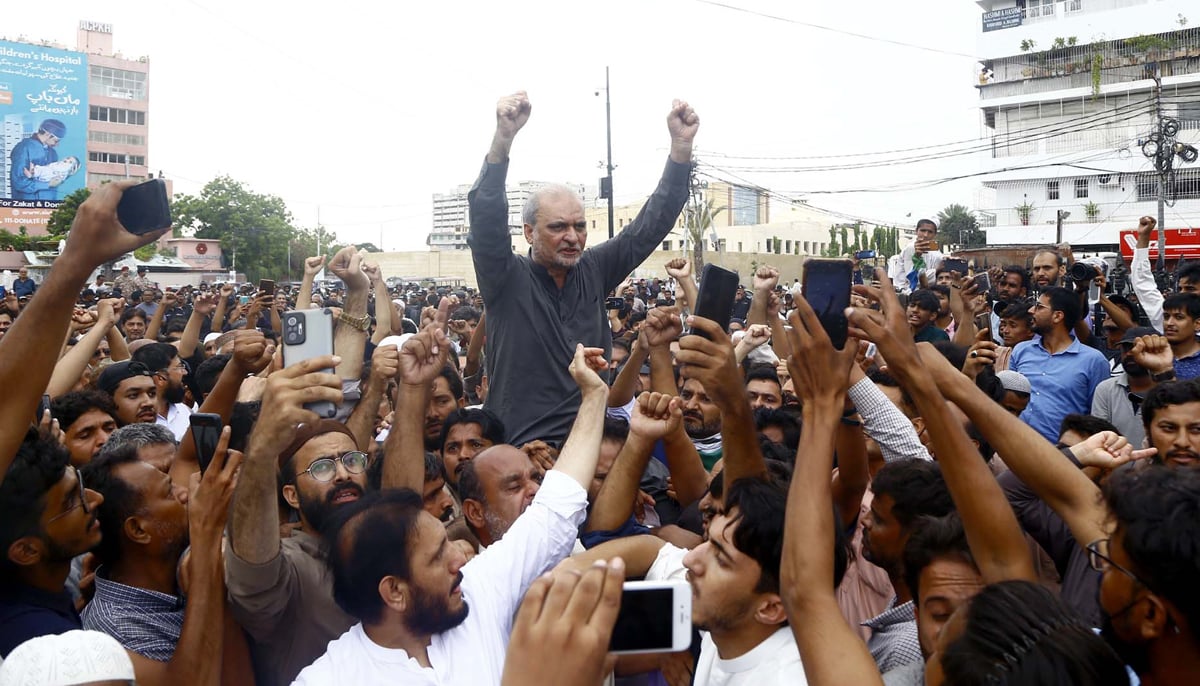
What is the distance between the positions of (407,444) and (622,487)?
78 centimetres

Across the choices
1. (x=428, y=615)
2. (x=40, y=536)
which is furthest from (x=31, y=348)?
(x=428, y=615)

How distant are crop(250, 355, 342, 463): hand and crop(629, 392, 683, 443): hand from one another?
1012mm

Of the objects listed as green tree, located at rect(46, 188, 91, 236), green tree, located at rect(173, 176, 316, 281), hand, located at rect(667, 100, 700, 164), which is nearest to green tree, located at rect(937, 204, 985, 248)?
green tree, located at rect(173, 176, 316, 281)

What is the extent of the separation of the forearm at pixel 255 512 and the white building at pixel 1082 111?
5152 cm

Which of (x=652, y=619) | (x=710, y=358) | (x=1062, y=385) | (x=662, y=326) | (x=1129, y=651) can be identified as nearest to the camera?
(x=652, y=619)

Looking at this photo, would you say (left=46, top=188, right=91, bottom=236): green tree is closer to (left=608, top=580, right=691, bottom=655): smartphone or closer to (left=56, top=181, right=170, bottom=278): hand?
(left=56, top=181, right=170, bottom=278): hand

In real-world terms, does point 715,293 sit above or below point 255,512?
above

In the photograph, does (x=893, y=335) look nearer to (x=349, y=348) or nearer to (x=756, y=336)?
(x=756, y=336)

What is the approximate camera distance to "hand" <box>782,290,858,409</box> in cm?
214

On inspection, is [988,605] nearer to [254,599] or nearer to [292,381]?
[292,381]

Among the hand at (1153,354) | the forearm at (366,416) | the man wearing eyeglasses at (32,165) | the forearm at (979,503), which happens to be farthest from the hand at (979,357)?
the man wearing eyeglasses at (32,165)

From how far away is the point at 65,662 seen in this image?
1.97 m

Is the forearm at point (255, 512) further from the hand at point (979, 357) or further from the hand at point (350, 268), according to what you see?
the hand at point (979, 357)

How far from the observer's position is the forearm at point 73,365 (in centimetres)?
499
